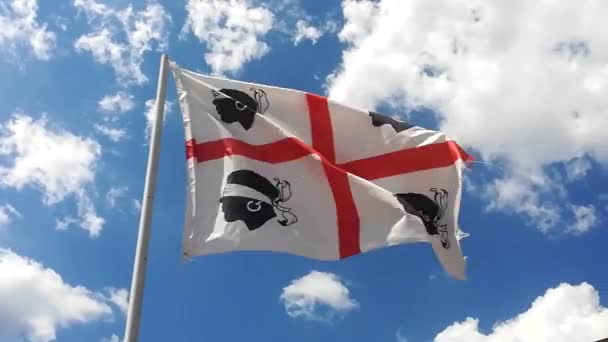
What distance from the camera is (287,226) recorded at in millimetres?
11750

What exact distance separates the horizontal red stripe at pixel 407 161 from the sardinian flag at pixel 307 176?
2 centimetres

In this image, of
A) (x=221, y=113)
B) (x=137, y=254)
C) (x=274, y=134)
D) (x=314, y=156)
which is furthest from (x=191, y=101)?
(x=137, y=254)

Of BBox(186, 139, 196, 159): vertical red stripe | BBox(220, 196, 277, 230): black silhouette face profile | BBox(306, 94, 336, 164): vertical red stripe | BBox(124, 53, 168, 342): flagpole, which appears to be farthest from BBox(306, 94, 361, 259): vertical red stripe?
BBox(124, 53, 168, 342): flagpole

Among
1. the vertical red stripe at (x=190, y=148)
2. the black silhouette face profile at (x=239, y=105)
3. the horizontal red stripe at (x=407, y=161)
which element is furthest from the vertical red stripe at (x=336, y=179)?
the vertical red stripe at (x=190, y=148)

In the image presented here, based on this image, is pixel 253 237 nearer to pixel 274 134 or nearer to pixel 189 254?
pixel 189 254

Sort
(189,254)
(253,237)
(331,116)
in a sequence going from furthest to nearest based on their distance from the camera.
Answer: (331,116) → (253,237) → (189,254)

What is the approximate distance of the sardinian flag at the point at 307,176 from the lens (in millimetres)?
11359

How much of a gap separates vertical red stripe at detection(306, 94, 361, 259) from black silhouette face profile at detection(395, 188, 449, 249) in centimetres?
104

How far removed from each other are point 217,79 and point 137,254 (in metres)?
4.29

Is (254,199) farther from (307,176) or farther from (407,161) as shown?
(407,161)

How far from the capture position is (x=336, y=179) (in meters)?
12.8

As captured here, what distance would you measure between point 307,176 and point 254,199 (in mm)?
1365

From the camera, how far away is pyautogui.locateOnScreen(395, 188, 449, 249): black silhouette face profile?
12594mm

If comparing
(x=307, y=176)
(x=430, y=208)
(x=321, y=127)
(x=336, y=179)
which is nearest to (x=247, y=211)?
(x=307, y=176)
